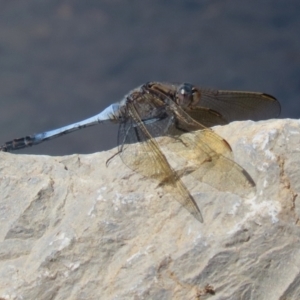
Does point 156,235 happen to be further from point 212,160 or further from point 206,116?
point 206,116

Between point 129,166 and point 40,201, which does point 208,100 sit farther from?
point 40,201

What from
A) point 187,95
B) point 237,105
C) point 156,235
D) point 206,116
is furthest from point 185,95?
point 156,235

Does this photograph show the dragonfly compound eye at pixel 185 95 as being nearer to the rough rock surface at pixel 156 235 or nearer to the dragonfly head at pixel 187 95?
the dragonfly head at pixel 187 95

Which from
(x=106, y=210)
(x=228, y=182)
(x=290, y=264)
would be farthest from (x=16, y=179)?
(x=290, y=264)

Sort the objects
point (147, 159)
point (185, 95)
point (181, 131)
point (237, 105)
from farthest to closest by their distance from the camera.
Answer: point (237, 105) → point (185, 95) → point (181, 131) → point (147, 159)

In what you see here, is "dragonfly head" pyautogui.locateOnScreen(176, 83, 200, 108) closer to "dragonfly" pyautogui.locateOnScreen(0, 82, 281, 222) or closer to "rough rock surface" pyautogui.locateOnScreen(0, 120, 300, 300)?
"dragonfly" pyautogui.locateOnScreen(0, 82, 281, 222)

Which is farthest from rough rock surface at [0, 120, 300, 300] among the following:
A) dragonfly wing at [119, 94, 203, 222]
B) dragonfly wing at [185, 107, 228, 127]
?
dragonfly wing at [185, 107, 228, 127]

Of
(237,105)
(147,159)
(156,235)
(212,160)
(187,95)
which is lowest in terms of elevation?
(156,235)

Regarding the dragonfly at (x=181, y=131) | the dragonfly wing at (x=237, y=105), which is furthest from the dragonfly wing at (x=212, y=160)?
the dragonfly wing at (x=237, y=105)

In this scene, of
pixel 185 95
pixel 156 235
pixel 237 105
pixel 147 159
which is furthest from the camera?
pixel 237 105
